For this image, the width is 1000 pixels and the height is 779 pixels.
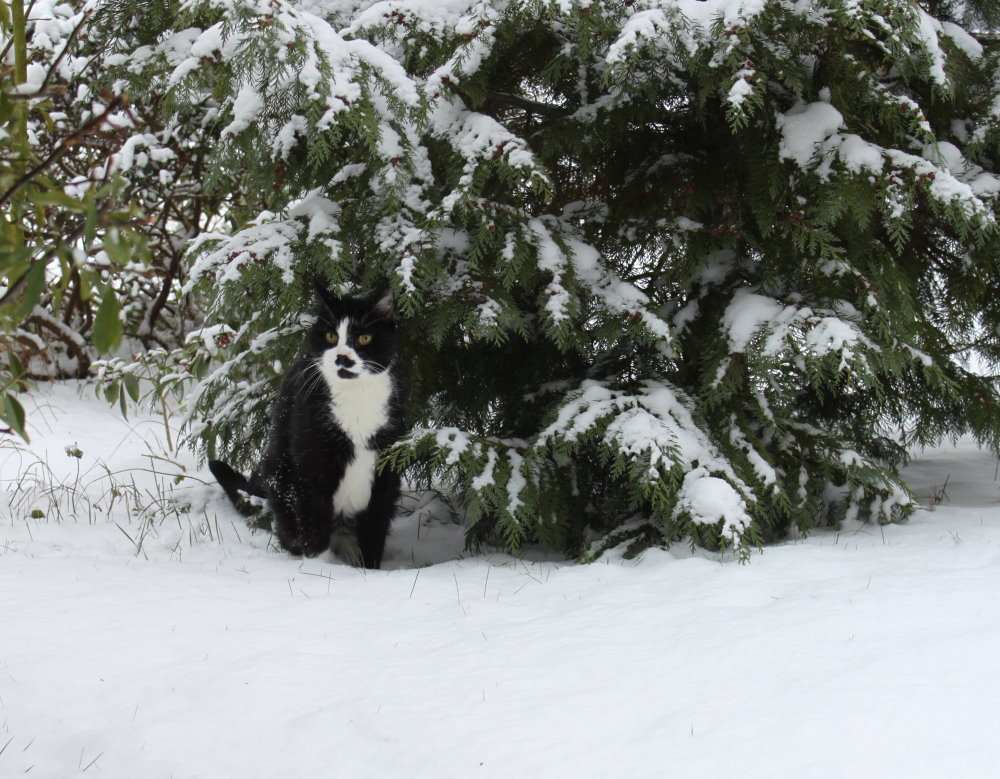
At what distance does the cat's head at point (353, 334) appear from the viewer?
327cm

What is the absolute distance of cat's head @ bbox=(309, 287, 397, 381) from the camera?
129 inches

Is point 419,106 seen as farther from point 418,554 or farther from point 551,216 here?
point 418,554

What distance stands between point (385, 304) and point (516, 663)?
1550mm

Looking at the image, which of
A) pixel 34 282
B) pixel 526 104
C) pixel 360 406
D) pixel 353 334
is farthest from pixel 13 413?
pixel 526 104

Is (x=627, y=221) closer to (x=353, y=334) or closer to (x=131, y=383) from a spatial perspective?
(x=353, y=334)

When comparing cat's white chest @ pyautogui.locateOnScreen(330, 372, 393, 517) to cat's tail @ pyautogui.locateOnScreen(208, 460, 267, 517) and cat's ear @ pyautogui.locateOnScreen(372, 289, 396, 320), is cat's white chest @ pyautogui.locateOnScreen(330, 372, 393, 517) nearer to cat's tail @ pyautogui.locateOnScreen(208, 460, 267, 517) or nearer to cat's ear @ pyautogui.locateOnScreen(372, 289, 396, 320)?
cat's ear @ pyautogui.locateOnScreen(372, 289, 396, 320)

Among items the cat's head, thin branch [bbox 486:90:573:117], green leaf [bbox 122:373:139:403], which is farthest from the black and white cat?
green leaf [bbox 122:373:139:403]

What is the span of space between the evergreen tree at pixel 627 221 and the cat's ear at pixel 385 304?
0.08 m

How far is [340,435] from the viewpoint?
11.3 feet

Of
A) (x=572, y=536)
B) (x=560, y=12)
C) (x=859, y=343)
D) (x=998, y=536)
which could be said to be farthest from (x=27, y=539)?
(x=998, y=536)

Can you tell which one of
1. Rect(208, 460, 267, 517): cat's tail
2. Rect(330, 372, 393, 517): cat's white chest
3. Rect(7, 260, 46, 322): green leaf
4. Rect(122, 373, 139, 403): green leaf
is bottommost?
Rect(208, 460, 267, 517): cat's tail

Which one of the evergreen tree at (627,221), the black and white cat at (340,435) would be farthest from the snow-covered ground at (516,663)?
the evergreen tree at (627,221)

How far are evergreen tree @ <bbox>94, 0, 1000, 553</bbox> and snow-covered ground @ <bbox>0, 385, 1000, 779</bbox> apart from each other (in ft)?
1.28

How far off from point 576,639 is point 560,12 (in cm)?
198
